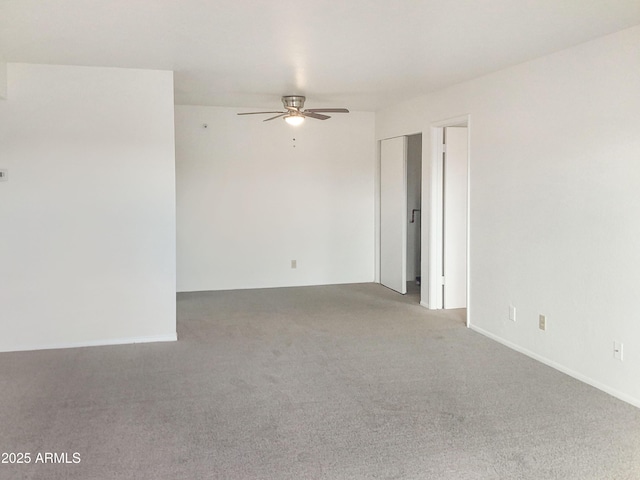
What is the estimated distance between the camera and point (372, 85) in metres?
5.11

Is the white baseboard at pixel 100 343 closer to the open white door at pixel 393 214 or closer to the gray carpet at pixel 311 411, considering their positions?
the gray carpet at pixel 311 411

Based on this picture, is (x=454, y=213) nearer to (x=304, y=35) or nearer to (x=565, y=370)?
(x=565, y=370)

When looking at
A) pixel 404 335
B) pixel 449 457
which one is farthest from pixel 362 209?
pixel 449 457

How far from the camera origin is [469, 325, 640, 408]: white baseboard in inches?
127

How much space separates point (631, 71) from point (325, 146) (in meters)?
4.34

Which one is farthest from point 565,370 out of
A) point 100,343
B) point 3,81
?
point 3,81

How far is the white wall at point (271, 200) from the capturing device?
6617 mm

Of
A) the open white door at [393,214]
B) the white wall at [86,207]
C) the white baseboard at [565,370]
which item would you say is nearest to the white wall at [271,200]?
the open white door at [393,214]

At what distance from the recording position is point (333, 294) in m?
6.52

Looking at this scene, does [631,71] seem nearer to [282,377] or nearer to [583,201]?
[583,201]

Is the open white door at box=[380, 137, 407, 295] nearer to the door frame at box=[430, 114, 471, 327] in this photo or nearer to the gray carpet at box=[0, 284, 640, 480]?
the door frame at box=[430, 114, 471, 327]

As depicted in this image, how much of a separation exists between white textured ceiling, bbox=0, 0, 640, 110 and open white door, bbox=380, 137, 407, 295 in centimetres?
175

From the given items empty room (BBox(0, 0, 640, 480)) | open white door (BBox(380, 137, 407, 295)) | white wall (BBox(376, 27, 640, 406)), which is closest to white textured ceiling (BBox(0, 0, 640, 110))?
empty room (BBox(0, 0, 640, 480))

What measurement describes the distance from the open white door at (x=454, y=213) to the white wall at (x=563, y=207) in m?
0.71
